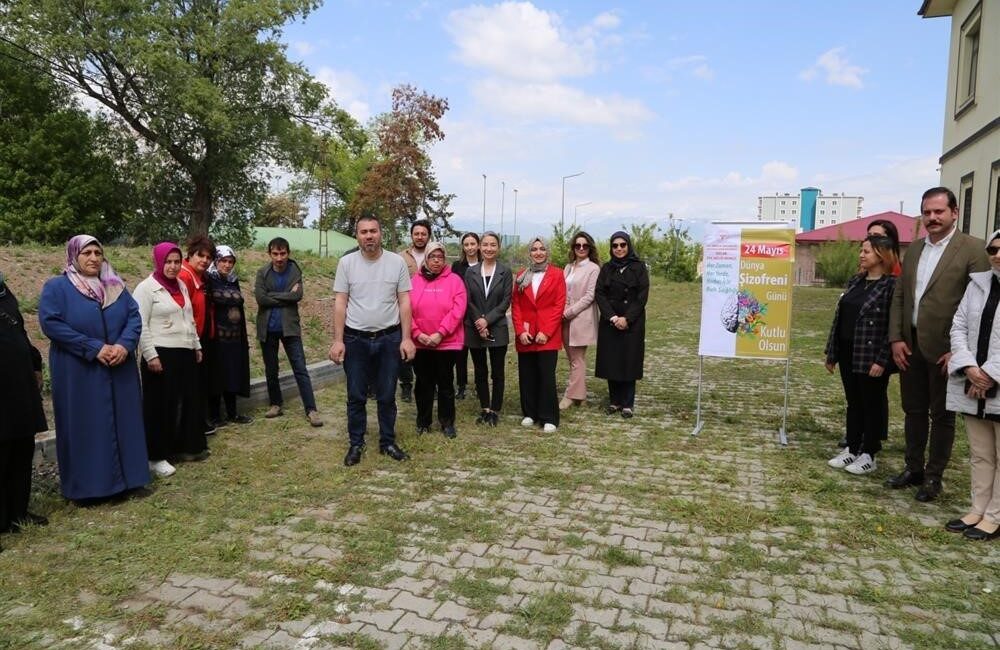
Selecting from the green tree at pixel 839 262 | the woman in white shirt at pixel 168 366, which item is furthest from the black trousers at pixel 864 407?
the green tree at pixel 839 262

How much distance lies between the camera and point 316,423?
6789mm

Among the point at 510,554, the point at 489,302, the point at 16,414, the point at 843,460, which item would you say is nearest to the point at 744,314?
the point at 843,460

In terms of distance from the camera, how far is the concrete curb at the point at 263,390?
5.21 meters

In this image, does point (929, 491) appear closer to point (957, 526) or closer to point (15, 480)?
point (957, 526)

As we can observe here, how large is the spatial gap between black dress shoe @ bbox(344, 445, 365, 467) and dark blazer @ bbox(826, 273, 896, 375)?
3990mm

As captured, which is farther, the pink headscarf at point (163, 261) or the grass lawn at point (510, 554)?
the pink headscarf at point (163, 261)

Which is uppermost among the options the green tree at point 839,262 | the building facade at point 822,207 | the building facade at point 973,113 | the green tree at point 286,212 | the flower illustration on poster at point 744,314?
the building facade at point 822,207

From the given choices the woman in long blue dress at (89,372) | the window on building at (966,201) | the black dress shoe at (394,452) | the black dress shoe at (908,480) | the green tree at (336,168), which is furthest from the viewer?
the green tree at (336,168)

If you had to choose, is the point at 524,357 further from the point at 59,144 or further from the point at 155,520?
the point at 59,144

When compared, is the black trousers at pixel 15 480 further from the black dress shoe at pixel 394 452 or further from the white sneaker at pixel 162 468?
the black dress shoe at pixel 394 452

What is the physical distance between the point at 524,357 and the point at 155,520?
3.61 m

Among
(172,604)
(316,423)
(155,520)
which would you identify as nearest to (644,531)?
(172,604)

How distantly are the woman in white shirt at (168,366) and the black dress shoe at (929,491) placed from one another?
5440 mm

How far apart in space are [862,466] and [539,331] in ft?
9.72
